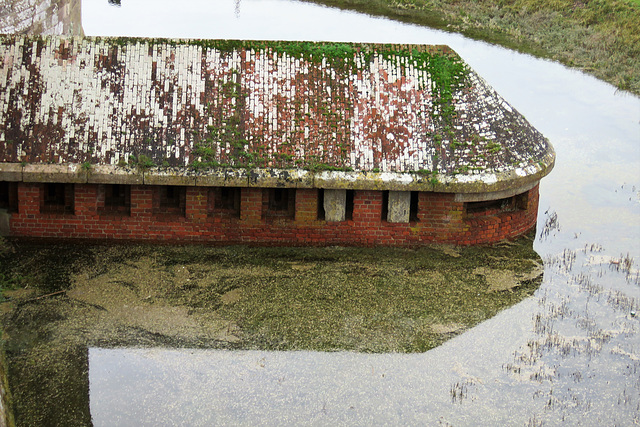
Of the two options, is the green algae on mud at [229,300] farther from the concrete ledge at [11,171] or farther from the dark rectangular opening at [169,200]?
the concrete ledge at [11,171]

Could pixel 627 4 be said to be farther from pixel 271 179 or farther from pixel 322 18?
pixel 271 179

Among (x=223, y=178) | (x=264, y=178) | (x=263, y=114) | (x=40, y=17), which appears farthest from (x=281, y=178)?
(x=40, y=17)

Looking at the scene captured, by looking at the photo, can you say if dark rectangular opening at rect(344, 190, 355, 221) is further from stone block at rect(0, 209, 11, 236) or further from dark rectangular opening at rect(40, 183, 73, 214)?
stone block at rect(0, 209, 11, 236)

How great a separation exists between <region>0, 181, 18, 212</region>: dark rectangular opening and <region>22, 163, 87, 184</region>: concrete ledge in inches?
24.0

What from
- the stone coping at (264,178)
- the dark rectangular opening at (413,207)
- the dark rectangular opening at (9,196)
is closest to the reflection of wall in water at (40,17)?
the dark rectangular opening at (9,196)

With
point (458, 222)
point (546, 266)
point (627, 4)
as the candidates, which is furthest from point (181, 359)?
point (627, 4)

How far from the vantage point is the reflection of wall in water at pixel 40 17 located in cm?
1281

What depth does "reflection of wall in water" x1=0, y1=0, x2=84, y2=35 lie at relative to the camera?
42.0ft

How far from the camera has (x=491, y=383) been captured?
7.81 metres

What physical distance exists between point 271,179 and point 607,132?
8.78 m

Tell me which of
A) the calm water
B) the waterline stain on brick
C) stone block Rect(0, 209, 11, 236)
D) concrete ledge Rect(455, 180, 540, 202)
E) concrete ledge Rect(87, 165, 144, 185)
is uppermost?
the waterline stain on brick

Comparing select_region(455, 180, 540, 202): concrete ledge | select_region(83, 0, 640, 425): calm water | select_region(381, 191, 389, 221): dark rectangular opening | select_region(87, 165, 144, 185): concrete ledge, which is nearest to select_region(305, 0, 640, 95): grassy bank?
select_region(83, 0, 640, 425): calm water

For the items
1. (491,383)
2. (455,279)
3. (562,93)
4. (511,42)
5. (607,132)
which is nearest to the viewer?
(491,383)

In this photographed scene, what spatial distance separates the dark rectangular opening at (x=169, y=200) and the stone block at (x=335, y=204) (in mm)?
1822
